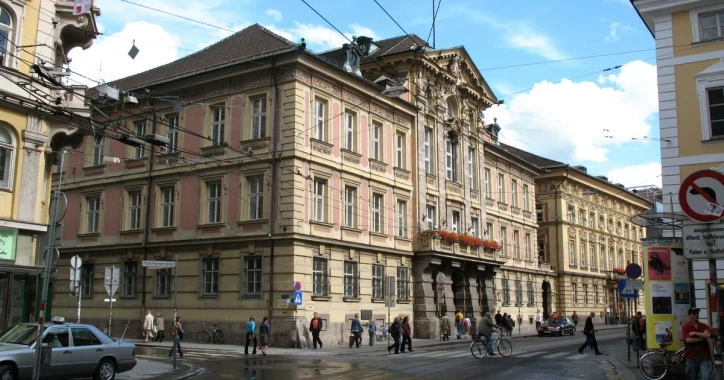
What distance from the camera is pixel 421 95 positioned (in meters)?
41.4

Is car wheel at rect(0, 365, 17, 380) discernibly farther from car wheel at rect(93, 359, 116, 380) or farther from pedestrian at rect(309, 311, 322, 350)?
pedestrian at rect(309, 311, 322, 350)

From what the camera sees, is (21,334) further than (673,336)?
No

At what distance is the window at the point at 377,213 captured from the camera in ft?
121

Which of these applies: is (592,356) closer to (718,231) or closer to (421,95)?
(718,231)

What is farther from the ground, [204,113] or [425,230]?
[204,113]

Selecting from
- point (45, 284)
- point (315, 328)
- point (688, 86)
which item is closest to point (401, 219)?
point (315, 328)

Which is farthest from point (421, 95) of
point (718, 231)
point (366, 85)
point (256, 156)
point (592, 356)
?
point (718, 231)

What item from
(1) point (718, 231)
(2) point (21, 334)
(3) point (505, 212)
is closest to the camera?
(1) point (718, 231)

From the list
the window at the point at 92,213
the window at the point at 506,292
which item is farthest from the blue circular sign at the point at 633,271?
the window at the point at 506,292

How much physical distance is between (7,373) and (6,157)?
7973mm

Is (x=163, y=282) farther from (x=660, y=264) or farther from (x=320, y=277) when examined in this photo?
(x=660, y=264)

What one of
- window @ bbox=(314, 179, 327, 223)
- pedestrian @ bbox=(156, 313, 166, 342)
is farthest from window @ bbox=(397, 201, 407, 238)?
pedestrian @ bbox=(156, 313, 166, 342)

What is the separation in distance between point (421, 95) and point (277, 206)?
13.8 m

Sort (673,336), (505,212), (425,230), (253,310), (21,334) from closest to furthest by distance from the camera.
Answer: (21,334) → (673,336) → (253,310) → (425,230) → (505,212)
